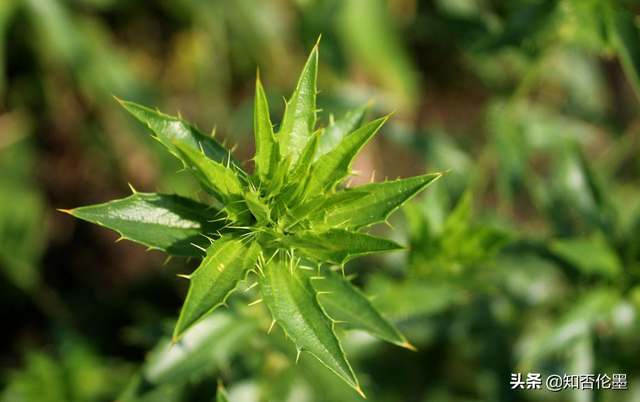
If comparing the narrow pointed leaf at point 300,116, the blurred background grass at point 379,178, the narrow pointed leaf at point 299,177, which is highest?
the narrow pointed leaf at point 300,116

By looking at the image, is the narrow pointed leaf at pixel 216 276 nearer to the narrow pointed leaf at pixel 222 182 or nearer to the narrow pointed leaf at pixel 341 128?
the narrow pointed leaf at pixel 222 182

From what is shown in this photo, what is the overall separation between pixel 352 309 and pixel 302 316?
0.80 feet

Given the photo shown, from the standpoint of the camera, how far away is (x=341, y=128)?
1.86 meters

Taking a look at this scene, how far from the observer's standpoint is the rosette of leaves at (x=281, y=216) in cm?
149

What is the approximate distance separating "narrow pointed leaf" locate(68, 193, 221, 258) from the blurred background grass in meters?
0.66

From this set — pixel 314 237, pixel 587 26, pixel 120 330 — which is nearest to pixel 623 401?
pixel 587 26

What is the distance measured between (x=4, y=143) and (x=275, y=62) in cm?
218

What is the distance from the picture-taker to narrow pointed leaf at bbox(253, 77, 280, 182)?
4.92 ft

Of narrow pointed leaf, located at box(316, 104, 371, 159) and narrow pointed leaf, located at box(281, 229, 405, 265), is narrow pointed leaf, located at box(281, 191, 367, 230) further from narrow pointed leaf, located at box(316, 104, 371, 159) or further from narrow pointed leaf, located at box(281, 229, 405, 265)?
narrow pointed leaf, located at box(316, 104, 371, 159)

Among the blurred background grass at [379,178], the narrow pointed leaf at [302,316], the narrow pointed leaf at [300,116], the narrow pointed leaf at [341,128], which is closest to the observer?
the narrow pointed leaf at [302,316]

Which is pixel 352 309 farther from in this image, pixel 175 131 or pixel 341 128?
pixel 175 131

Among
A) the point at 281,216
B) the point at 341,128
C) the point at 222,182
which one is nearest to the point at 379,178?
the point at 341,128

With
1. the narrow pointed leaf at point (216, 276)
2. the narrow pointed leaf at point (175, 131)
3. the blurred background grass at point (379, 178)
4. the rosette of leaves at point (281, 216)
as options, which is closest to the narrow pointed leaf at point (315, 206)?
the rosette of leaves at point (281, 216)

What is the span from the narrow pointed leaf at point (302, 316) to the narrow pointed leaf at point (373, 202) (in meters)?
0.21
